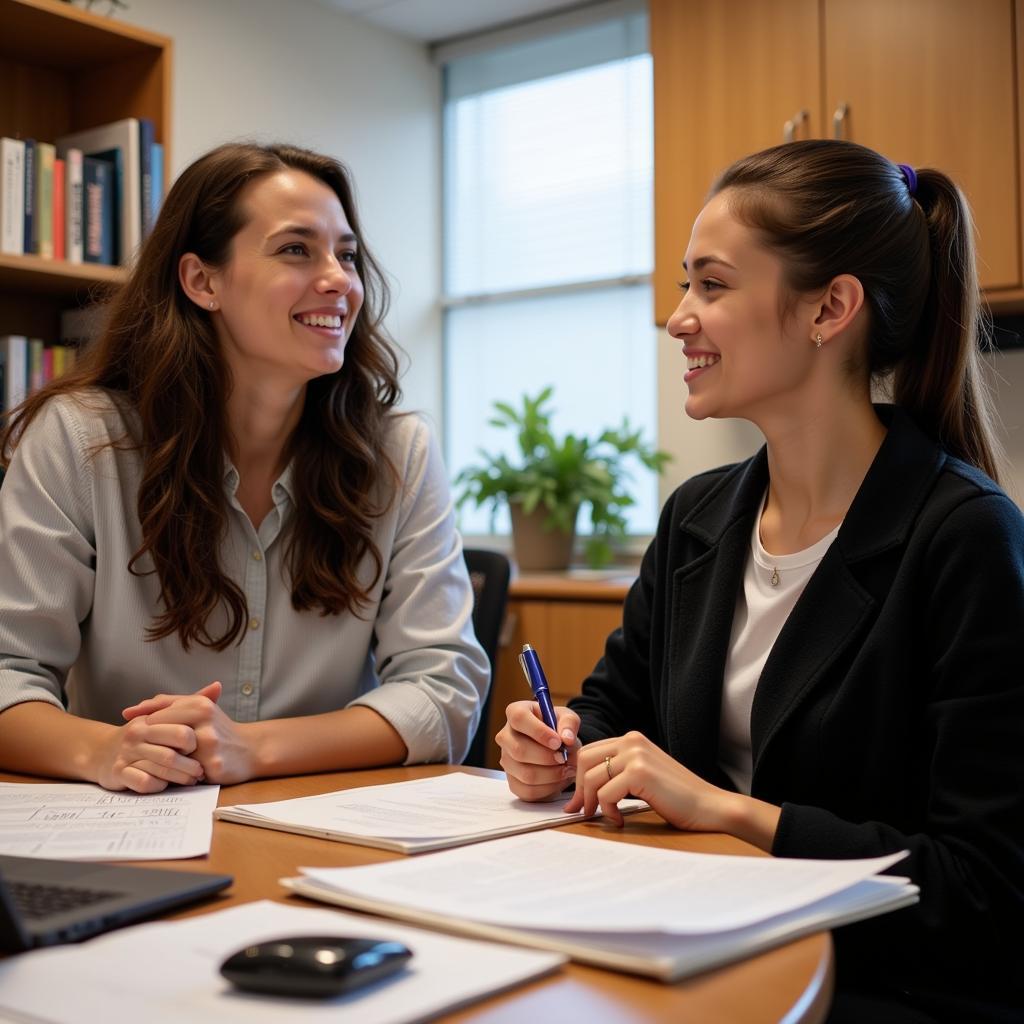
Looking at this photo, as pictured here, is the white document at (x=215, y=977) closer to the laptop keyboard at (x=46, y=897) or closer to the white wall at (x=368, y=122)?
the laptop keyboard at (x=46, y=897)

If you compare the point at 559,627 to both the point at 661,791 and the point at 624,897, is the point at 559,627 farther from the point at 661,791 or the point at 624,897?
the point at 624,897

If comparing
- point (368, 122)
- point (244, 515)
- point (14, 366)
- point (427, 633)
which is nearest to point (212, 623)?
point (244, 515)

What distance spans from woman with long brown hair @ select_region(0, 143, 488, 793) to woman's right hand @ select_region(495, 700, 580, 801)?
0.98ft

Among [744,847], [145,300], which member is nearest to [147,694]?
[145,300]

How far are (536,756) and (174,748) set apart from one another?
14.9 inches

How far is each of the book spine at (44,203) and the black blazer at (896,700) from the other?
73.3 inches

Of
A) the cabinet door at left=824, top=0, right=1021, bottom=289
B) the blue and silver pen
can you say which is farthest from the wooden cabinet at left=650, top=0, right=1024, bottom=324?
the blue and silver pen

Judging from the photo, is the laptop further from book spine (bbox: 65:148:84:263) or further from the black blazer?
book spine (bbox: 65:148:84:263)

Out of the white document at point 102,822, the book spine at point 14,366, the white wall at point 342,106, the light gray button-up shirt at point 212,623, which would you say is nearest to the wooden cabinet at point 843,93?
the white wall at point 342,106

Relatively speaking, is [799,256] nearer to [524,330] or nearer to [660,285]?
[660,285]

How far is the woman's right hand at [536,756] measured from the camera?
1166 millimetres

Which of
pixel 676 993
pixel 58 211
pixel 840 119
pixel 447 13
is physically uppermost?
pixel 447 13

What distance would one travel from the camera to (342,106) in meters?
4.25

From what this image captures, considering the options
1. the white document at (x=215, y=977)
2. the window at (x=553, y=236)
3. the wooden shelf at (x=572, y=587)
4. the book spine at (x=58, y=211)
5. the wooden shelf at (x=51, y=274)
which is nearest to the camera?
the white document at (x=215, y=977)
